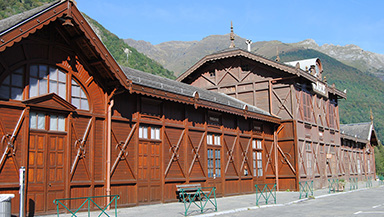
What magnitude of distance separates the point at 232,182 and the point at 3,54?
1566 cm

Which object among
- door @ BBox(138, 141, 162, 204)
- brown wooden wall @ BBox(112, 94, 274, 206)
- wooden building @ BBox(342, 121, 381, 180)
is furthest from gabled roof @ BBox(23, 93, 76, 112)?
wooden building @ BBox(342, 121, 381, 180)

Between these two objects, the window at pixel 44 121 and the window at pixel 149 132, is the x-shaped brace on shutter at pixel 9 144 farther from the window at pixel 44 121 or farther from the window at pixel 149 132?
the window at pixel 149 132

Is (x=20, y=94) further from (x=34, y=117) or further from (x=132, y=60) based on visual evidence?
(x=132, y=60)

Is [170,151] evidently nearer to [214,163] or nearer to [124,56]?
[214,163]

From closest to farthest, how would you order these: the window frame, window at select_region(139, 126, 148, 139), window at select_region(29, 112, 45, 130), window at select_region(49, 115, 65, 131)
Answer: window at select_region(29, 112, 45, 130) → window at select_region(49, 115, 65, 131) → window at select_region(139, 126, 148, 139) → the window frame

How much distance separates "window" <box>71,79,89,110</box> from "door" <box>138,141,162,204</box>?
348 centimetres

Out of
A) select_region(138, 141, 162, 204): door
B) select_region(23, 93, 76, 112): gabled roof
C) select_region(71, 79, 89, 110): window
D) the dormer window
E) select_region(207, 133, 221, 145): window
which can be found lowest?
select_region(138, 141, 162, 204): door

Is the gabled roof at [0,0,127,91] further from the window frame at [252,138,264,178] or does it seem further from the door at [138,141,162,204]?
the window frame at [252,138,264,178]

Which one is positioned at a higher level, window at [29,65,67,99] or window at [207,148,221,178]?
window at [29,65,67,99]

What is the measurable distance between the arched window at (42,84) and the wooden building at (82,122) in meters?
0.04

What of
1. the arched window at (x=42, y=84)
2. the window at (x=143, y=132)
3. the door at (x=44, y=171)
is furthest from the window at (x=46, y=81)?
the window at (x=143, y=132)

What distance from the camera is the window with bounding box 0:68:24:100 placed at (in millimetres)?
13305

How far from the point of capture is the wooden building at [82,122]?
13492mm

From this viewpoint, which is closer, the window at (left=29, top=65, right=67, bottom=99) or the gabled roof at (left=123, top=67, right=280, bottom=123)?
the window at (left=29, top=65, right=67, bottom=99)
